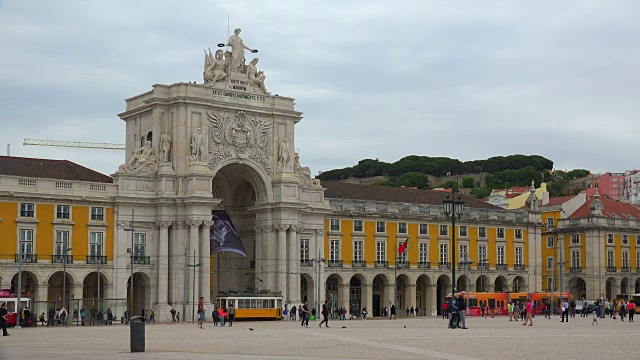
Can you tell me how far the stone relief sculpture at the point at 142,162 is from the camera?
272 ft

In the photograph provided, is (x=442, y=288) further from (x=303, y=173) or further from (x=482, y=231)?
(x=303, y=173)

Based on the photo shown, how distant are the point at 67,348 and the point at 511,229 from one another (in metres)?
77.0

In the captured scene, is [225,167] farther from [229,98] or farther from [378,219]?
[378,219]

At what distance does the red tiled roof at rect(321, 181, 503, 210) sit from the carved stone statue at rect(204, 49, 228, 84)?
1457 cm

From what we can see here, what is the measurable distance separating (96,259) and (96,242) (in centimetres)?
128

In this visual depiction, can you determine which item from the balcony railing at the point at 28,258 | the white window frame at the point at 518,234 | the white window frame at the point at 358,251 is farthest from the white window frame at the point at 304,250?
the white window frame at the point at 518,234

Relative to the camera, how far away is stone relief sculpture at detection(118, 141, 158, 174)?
272ft

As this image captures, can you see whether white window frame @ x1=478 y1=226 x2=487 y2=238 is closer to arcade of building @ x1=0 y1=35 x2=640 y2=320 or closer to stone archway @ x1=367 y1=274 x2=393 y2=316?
arcade of building @ x1=0 y1=35 x2=640 y2=320

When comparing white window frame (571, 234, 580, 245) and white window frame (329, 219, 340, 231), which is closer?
white window frame (329, 219, 340, 231)

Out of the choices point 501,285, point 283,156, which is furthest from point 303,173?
point 501,285

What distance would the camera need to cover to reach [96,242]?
80.3 metres

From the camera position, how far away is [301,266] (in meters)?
89.9

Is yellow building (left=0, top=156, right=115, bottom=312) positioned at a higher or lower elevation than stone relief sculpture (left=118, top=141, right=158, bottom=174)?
lower

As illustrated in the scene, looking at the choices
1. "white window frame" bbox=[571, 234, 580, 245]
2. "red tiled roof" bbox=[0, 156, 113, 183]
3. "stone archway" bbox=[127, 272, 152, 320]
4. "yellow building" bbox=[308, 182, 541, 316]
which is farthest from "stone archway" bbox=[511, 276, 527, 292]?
"red tiled roof" bbox=[0, 156, 113, 183]
